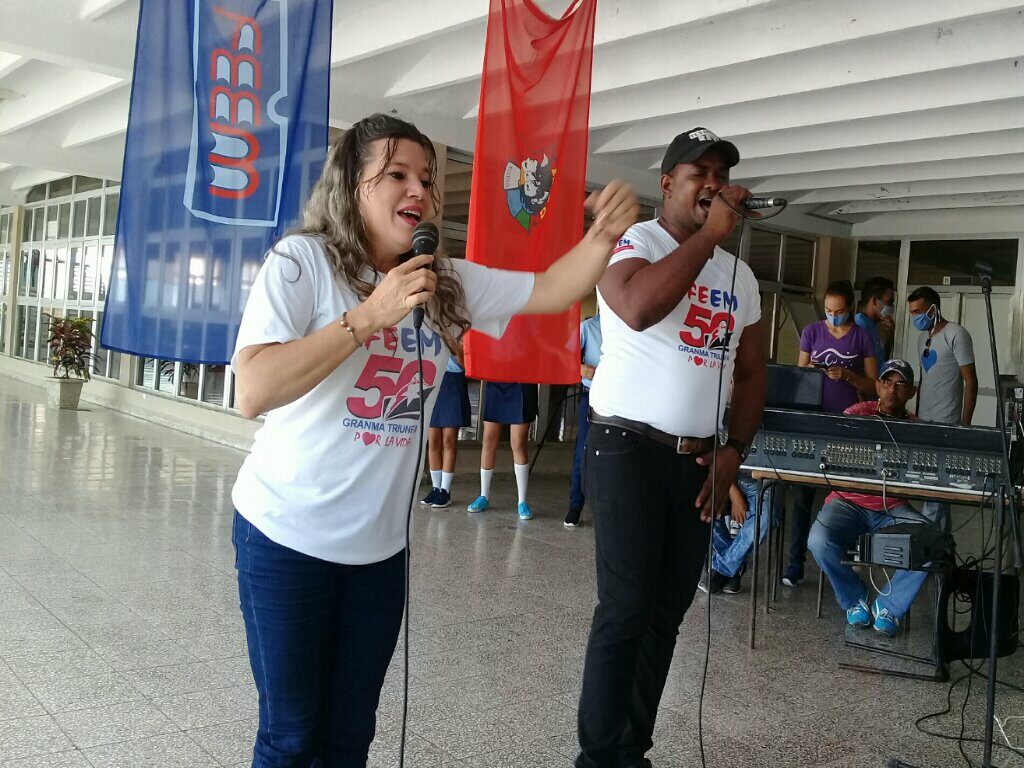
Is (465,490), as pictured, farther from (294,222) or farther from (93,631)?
(93,631)

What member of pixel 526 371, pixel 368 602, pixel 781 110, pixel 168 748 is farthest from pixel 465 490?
pixel 368 602

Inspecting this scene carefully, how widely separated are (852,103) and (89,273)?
39.8ft

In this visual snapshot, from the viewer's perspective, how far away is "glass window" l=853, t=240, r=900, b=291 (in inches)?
525

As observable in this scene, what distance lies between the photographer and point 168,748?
2.77 metres

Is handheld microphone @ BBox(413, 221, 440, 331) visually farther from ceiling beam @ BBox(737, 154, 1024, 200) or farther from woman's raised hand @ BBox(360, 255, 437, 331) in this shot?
ceiling beam @ BBox(737, 154, 1024, 200)

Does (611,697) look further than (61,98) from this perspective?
No

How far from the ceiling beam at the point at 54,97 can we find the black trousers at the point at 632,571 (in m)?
7.94

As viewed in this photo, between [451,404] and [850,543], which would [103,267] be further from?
[850,543]

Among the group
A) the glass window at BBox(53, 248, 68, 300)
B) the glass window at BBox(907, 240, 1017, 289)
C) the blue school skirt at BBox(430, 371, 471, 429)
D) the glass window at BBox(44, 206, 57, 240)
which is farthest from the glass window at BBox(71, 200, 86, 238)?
the glass window at BBox(907, 240, 1017, 289)

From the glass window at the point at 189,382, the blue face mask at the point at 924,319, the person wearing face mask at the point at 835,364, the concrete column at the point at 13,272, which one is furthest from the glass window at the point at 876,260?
the concrete column at the point at 13,272

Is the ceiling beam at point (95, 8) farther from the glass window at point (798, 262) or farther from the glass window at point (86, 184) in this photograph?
the glass window at point (798, 262)

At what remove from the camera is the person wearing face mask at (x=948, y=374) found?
704 centimetres

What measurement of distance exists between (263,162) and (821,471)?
3170 mm

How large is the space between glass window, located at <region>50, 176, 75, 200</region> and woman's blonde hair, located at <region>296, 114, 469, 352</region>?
52.2ft
